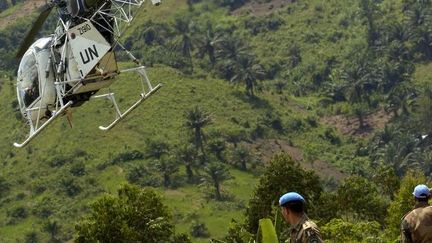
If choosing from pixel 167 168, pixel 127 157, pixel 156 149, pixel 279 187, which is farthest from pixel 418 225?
pixel 156 149

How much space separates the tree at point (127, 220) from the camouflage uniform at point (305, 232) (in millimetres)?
36180

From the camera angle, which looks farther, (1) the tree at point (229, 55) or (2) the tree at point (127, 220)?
(1) the tree at point (229, 55)

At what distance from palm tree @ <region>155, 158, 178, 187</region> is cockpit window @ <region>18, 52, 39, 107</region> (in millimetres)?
89174

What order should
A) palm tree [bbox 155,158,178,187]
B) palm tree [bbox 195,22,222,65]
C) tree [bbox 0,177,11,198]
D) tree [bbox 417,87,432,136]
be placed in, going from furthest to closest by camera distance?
palm tree [bbox 195,22,222,65] → tree [bbox 417,87,432,136] → tree [bbox 0,177,11,198] → palm tree [bbox 155,158,178,187]

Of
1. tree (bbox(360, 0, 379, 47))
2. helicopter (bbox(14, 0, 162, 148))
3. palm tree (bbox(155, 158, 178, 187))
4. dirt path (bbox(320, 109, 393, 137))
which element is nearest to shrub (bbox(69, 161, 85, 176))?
palm tree (bbox(155, 158, 178, 187))

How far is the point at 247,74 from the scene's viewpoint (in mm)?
149750

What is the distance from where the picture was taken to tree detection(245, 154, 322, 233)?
173 feet

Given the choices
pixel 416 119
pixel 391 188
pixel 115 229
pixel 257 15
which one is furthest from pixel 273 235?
pixel 257 15

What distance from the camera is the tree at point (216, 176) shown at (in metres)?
112

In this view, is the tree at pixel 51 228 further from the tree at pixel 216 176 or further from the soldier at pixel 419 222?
the soldier at pixel 419 222

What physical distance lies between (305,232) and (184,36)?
524ft

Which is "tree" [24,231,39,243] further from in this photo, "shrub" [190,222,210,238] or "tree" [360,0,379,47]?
"tree" [360,0,379,47]

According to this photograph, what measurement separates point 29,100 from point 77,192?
91.7 meters

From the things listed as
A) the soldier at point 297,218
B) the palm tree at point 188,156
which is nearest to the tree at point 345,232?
the soldier at point 297,218
